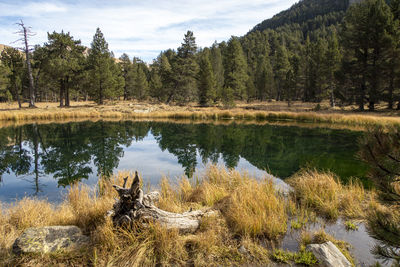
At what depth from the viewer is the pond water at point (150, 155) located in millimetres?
9914

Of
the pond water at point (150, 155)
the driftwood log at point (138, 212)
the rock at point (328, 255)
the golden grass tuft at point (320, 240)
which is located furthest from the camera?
the pond water at point (150, 155)

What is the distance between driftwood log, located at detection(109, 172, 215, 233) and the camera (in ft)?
13.3

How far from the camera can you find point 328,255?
3.73 meters

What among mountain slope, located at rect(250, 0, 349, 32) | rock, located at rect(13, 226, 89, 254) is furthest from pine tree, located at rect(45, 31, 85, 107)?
mountain slope, located at rect(250, 0, 349, 32)

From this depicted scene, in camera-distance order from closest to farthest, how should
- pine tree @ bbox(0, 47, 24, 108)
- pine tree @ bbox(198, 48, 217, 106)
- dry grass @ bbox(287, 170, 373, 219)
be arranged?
dry grass @ bbox(287, 170, 373, 219)
pine tree @ bbox(0, 47, 24, 108)
pine tree @ bbox(198, 48, 217, 106)

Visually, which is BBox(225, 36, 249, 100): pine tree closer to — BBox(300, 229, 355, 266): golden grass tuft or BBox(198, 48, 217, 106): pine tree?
BBox(198, 48, 217, 106): pine tree

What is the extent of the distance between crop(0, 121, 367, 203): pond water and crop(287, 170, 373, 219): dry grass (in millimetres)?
2278

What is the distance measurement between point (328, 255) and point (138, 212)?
3.09 metres

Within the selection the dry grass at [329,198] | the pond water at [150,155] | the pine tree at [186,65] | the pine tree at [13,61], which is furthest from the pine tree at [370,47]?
the pine tree at [13,61]

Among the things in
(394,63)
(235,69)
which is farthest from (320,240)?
(235,69)

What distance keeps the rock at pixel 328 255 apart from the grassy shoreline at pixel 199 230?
172 millimetres

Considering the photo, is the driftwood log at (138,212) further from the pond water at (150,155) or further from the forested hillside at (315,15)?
the forested hillside at (315,15)

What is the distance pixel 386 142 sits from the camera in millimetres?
2514

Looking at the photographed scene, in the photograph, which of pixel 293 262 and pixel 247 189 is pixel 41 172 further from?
pixel 293 262
